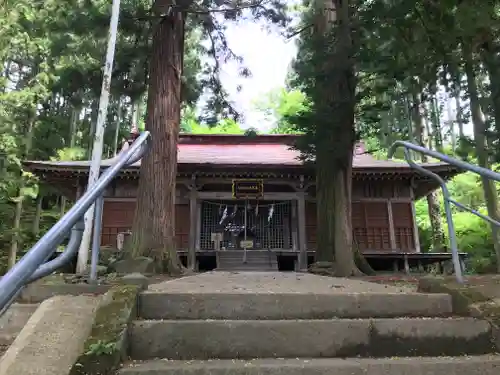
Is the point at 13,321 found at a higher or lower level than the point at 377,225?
lower

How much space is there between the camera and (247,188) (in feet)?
37.7

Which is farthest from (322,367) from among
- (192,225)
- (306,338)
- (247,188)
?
(192,225)

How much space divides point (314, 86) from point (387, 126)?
1557 cm

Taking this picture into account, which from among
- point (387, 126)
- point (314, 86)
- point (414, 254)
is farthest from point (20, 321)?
point (387, 126)

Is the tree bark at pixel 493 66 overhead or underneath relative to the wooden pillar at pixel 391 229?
overhead

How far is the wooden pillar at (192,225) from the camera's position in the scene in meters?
11.2

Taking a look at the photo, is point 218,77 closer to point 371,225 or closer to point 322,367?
point 371,225

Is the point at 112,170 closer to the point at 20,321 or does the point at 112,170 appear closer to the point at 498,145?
the point at 20,321

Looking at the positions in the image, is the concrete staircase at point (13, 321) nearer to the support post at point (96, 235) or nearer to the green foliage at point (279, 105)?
the support post at point (96, 235)

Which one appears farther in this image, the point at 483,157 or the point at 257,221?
the point at 257,221

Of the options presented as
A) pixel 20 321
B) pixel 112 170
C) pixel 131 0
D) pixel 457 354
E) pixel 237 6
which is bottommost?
pixel 457 354

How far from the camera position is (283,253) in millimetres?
11711

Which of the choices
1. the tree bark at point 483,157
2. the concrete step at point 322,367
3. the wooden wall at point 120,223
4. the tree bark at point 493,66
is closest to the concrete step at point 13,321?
the concrete step at point 322,367

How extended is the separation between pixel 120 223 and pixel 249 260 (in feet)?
12.7
